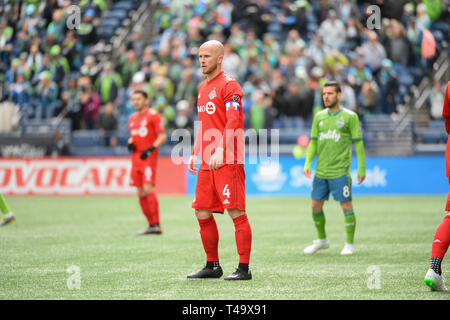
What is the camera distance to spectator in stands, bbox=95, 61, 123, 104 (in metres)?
22.3

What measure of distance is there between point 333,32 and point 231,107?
1531 centimetres

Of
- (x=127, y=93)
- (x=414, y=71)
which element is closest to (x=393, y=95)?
(x=414, y=71)

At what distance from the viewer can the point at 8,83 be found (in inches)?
915

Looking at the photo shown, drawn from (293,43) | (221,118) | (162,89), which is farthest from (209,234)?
(293,43)

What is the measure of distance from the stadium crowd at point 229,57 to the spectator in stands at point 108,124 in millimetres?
32

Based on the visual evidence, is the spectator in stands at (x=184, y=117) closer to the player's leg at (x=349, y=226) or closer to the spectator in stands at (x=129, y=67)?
the spectator in stands at (x=129, y=67)

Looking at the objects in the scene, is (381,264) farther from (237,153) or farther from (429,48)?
(429,48)

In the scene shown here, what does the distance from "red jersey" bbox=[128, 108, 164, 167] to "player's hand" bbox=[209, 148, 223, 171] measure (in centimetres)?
534

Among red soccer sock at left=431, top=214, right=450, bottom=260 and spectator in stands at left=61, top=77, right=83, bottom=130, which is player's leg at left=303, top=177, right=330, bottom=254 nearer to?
red soccer sock at left=431, top=214, right=450, bottom=260

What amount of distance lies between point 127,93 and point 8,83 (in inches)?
157

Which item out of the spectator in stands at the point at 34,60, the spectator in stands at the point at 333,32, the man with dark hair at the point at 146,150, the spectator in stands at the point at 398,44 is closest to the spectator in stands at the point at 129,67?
the spectator in stands at the point at 34,60

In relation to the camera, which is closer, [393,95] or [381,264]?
[381,264]

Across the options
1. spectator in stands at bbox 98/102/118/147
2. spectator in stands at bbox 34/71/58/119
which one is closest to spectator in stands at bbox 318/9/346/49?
spectator in stands at bbox 98/102/118/147

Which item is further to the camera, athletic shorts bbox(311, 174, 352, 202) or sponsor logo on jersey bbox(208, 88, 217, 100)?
athletic shorts bbox(311, 174, 352, 202)
